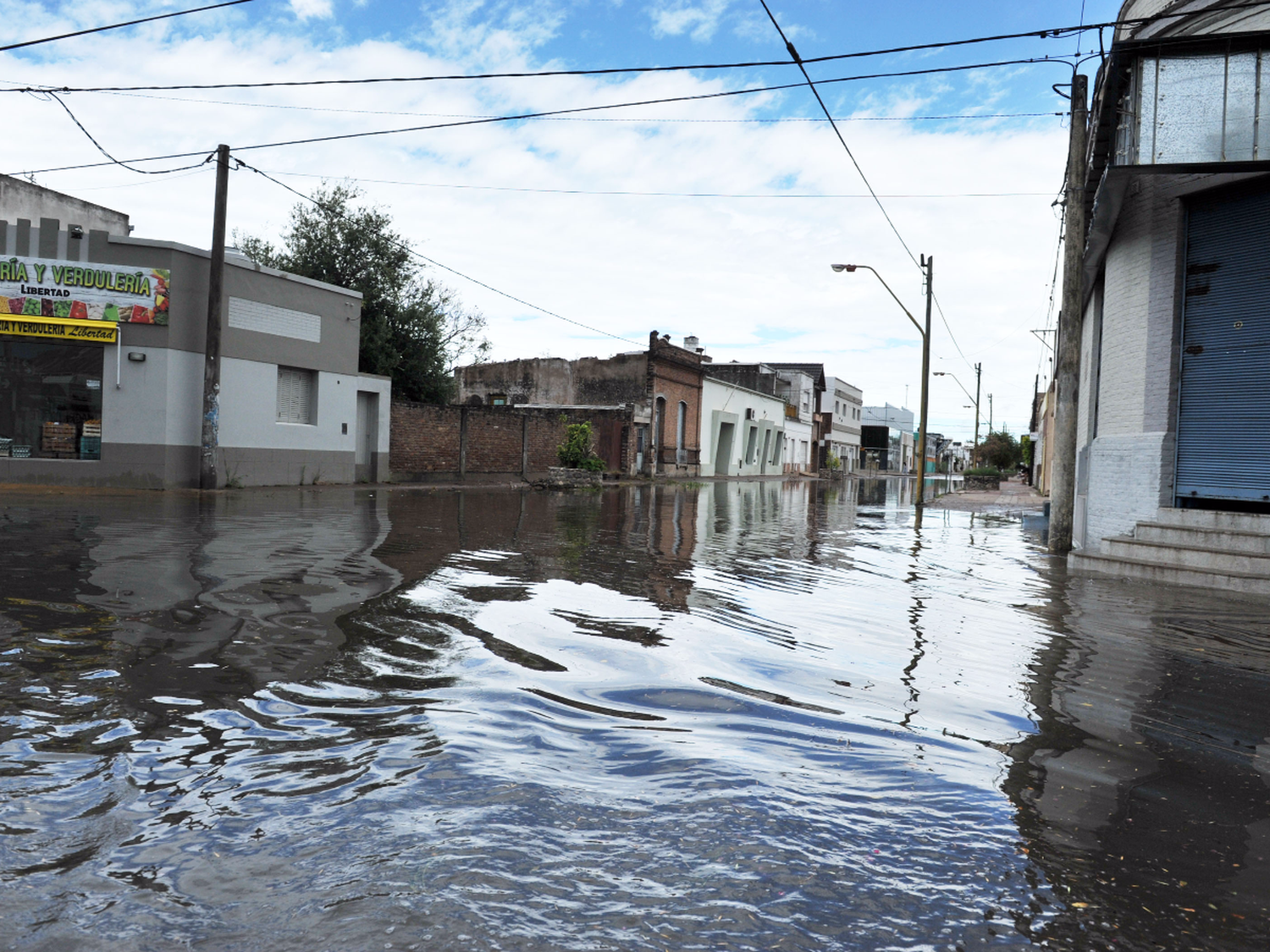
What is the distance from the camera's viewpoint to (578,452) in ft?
98.8

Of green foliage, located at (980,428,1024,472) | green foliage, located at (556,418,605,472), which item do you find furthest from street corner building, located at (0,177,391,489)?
green foliage, located at (980,428,1024,472)

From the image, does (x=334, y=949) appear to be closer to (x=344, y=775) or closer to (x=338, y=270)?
(x=344, y=775)

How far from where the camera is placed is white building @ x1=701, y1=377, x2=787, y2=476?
155 ft

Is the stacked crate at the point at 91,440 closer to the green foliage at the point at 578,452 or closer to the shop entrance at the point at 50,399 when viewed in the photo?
the shop entrance at the point at 50,399

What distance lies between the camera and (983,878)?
8.66 feet

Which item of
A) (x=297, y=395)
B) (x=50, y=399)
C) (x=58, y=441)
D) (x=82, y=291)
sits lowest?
(x=58, y=441)

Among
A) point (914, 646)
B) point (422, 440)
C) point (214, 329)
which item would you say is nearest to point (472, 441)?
point (422, 440)

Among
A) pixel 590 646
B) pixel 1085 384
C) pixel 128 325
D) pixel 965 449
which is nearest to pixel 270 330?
pixel 128 325

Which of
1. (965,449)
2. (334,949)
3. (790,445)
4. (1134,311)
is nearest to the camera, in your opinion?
(334,949)

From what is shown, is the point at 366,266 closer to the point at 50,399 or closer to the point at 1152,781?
the point at 50,399

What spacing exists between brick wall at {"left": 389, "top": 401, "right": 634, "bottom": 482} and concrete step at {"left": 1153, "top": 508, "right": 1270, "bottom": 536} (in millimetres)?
20898

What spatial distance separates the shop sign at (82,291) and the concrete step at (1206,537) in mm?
18259

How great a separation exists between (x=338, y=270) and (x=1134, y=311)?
87.0 feet

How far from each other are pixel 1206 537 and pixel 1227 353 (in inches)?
78.8
